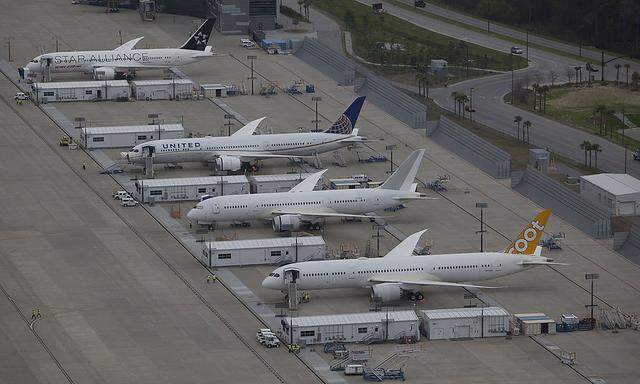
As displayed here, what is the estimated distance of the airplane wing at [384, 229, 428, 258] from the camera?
152 metres

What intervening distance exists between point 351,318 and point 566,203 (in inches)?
1688

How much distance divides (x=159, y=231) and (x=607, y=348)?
50.2 m

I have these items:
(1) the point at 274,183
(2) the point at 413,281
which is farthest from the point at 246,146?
(2) the point at 413,281

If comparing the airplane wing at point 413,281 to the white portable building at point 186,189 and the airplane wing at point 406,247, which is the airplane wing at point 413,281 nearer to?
the airplane wing at point 406,247

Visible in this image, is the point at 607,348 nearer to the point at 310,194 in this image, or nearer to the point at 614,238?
the point at 614,238

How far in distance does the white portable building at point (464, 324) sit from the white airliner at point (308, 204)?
2801cm

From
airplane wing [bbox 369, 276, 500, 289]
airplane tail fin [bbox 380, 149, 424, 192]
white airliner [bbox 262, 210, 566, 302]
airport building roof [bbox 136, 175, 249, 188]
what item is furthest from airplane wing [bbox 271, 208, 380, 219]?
airplane wing [bbox 369, 276, 500, 289]

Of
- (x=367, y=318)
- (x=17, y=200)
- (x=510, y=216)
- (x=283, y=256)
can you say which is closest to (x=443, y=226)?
(x=510, y=216)

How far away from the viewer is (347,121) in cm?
19050

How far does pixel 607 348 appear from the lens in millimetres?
136625

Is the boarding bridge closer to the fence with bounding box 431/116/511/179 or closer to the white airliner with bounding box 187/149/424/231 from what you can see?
the white airliner with bounding box 187/149/424/231

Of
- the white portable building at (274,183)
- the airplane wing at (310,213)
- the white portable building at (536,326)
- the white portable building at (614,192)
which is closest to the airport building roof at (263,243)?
the airplane wing at (310,213)

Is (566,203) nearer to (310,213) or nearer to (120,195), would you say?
(310,213)

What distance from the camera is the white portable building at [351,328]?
136m
